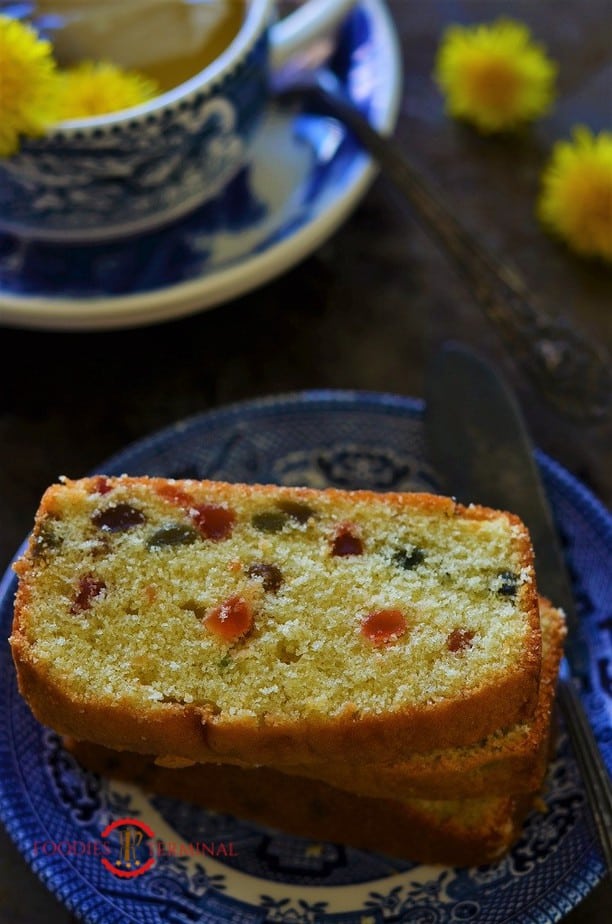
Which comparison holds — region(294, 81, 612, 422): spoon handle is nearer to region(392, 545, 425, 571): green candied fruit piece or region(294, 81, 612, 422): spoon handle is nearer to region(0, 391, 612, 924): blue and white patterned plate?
region(0, 391, 612, 924): blue and white patterned plate

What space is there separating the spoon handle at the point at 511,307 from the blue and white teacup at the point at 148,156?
0.26 metres

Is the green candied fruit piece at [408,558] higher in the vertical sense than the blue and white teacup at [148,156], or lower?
lower

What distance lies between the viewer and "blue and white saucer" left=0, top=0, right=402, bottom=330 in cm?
188

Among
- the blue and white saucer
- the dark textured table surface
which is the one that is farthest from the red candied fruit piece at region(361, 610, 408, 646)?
the blue and white saucer

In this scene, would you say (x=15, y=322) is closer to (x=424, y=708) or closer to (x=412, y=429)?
(x=412, y=429)

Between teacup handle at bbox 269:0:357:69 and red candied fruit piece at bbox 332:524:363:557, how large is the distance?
1085mm

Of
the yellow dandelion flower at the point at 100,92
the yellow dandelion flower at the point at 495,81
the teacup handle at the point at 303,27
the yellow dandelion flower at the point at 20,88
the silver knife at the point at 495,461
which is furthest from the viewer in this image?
the yellow dandelion flower at the point at 495,81

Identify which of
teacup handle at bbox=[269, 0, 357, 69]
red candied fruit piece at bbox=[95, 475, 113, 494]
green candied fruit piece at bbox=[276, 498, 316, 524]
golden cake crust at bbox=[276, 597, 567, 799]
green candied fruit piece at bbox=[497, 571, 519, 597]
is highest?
teacup handle at bbox=[269, 0, 357, 69]

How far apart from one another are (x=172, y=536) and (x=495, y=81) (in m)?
1.46

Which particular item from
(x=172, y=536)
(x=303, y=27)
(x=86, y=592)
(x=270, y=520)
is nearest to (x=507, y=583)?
(x=270, y=520)

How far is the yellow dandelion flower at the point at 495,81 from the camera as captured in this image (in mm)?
2336

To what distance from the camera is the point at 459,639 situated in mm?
1340

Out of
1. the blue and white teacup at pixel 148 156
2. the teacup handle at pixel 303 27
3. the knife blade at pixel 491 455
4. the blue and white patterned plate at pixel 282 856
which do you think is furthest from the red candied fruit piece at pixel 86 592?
the teacup handle at pixel 303 27

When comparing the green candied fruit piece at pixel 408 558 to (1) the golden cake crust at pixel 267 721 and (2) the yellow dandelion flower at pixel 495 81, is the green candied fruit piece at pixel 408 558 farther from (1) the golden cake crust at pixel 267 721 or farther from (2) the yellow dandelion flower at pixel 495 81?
(2) the yellow dandelion flower at pixel 495 81
